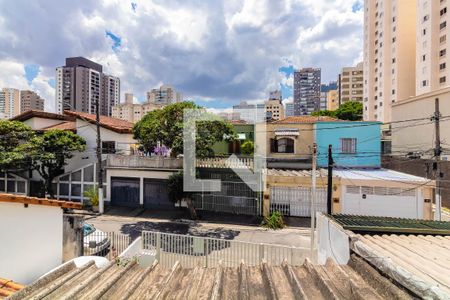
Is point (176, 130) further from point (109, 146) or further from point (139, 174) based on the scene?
point (109, 146)

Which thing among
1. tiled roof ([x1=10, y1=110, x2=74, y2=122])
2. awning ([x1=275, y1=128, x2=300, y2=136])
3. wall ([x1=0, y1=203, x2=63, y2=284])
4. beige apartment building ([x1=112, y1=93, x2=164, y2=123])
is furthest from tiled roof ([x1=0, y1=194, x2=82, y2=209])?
beige apartment building ([x1=112, y1=93, x2=164, y2=123])

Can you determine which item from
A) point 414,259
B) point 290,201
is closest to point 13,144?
point 290,201

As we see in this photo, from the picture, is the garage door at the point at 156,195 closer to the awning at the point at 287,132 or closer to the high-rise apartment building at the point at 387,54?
the awning at the point at 287,132

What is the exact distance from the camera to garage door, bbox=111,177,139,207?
61.8ft

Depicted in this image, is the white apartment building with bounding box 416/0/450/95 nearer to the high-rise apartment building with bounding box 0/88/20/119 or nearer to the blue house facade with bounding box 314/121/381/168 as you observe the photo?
the blue house facade with bounding box 314/121/381/168

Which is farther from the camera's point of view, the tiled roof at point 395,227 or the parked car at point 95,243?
the parked car at point 95,243

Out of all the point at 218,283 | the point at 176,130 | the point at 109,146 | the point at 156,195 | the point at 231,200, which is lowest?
the point at 231,200

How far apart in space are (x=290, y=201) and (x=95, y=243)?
36.0ft

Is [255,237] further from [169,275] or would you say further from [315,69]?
[315,69]

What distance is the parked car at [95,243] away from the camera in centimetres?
1029

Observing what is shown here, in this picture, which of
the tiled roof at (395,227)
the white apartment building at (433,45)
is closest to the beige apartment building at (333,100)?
the white apartment building at (433,45)

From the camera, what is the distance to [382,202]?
1554 cm

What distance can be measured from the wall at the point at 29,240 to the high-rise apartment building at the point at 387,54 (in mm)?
49361

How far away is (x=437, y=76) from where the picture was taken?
3775 centimetres
